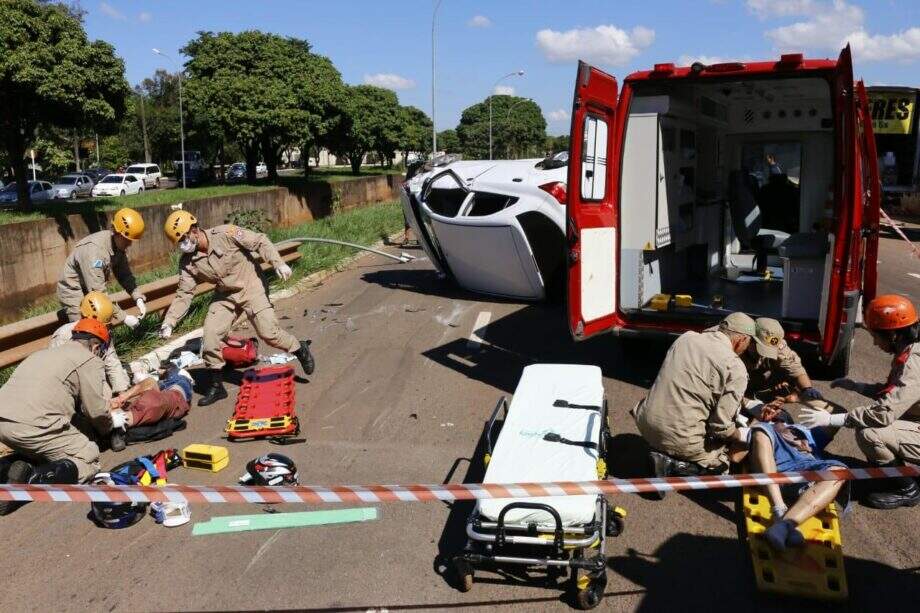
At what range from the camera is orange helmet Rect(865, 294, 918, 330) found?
4594 millimetres

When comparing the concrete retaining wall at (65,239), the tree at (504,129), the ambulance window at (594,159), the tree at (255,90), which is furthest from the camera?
the tree at (504,129)

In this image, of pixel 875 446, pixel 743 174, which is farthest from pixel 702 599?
pixel 743 174

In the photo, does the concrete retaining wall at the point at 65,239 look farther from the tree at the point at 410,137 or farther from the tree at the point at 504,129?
the tree at the point at 504,129

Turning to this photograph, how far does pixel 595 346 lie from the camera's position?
27.9 ft

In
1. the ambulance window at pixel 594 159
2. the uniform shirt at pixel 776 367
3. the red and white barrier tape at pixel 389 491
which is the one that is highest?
the ambulance window at pixel 594 159

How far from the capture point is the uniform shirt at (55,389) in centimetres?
504

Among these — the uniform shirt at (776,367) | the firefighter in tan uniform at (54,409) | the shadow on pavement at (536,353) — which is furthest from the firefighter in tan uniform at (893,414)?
the firefighter in tan uniform at (54,409)

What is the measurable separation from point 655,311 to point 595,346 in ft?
5.70

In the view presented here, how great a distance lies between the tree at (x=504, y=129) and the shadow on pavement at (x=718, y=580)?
212 ft

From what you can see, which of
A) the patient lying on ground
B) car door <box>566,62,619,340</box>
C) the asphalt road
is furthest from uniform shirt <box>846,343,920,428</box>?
car door <box>566,62,619,340</box>

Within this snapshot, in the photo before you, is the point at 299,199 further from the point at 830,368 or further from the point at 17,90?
the point at 830,368

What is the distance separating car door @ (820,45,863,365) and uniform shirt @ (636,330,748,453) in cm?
153

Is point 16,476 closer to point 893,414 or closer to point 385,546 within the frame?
point 385,546

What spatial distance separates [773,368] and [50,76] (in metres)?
11.7
